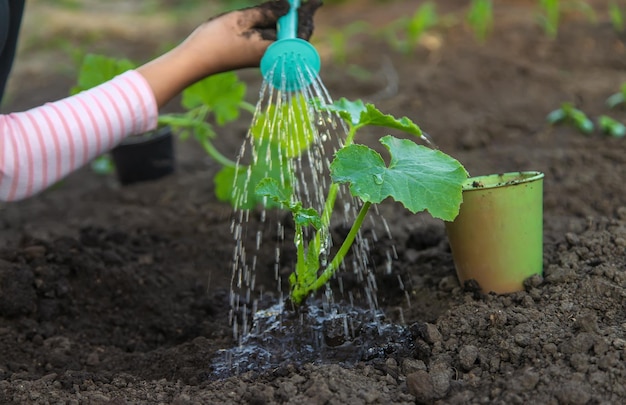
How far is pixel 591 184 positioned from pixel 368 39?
A: 11.7 feet

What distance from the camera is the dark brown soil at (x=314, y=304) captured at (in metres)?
1.45

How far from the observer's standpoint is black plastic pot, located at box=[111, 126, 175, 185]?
316 centimetres

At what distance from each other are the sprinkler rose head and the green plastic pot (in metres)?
0.45

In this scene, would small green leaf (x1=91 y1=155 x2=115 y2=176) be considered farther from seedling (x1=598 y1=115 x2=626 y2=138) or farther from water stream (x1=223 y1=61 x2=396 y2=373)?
→ seedling (x1=598 y1=115 x2=626 y2=138)

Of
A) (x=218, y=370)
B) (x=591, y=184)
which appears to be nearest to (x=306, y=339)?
(x=218, y=370)

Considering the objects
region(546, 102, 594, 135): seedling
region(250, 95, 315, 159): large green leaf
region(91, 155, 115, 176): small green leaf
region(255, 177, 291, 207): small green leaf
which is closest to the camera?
region(255, 177, 291, 207): small green leaf

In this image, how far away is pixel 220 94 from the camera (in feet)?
8.63

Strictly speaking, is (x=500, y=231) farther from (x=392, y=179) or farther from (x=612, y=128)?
(x=612, y=128)

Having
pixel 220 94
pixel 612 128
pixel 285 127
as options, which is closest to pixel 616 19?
pixel 612 128

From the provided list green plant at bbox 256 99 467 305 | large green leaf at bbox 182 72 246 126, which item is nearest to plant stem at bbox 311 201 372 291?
green plant at bbox 256 99 467 305

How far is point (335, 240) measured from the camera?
7.71ft

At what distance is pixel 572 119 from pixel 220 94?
1685mm

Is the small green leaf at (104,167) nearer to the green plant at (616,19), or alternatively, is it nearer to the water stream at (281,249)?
the water stream at (281,249)

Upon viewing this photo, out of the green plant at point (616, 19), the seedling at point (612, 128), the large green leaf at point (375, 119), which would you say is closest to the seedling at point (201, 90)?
the large green leaf at point (375, 119)
